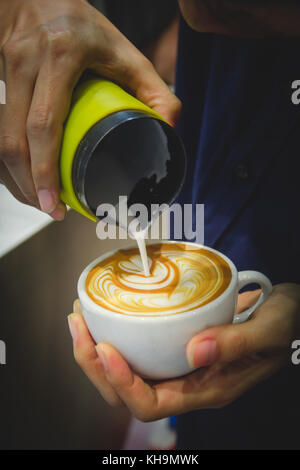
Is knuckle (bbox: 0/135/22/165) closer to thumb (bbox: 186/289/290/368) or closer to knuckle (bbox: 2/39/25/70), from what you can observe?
knuckle (bbox: 2/39/25/70)

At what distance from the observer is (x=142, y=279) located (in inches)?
27.6

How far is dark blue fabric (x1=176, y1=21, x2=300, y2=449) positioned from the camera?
2.53 feet

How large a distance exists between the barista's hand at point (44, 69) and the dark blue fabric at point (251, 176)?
0.27 meters

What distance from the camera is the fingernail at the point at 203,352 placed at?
22.1 inches

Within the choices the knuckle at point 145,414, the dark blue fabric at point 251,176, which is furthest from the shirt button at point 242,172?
Result: the knuckle at point 145,414

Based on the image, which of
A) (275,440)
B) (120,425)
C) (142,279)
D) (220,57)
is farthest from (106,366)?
(120,425)

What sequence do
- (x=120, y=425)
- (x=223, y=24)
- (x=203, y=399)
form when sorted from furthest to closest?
1. (x=120, y=425)
2. (x=203, y=399)
3. (x=223, y=24)

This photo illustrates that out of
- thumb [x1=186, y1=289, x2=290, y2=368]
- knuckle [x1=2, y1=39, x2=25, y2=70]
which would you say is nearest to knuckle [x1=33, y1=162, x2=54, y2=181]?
knuckle [x1=2, y1=39, x2=25, y2=70]

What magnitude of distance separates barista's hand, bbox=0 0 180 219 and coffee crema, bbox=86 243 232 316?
161 millimetres

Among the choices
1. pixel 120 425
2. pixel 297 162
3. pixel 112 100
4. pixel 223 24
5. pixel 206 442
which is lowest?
pixel 120 425

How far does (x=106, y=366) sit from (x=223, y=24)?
0.54 meters

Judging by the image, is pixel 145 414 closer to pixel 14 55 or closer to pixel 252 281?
pixel 252 281

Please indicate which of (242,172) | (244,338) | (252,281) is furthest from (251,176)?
(244,338)

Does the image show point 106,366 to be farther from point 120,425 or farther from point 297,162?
point 120,425
